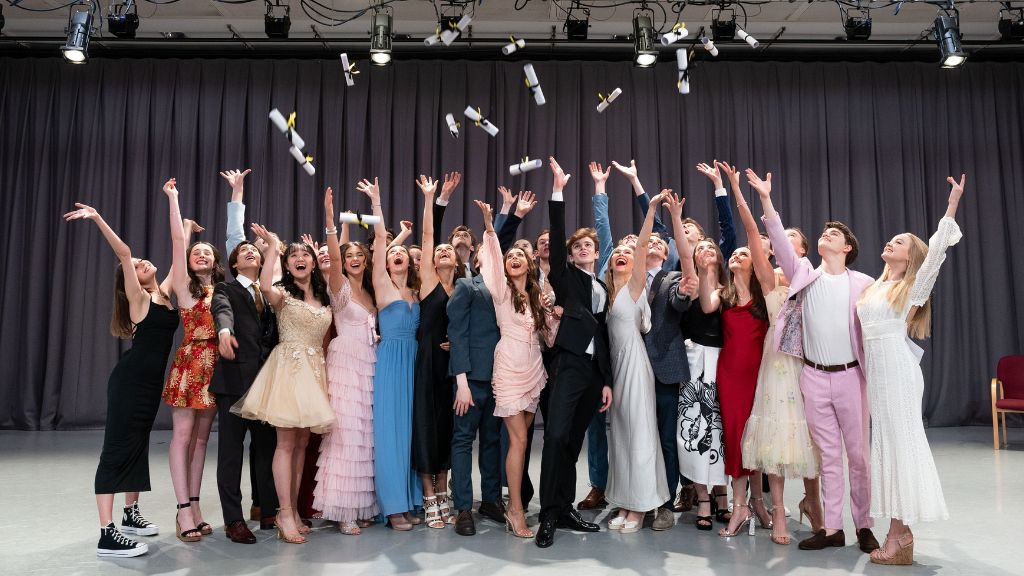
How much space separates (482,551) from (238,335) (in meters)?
1.71

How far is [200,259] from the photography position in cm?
412

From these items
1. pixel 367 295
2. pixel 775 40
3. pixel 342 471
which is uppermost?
pixel 775 40

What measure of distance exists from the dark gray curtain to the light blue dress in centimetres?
449

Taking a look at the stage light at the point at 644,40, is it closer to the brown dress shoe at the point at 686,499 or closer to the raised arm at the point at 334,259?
the raised arm at the point at 334,259

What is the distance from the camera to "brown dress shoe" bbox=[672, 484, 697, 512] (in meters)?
4.60

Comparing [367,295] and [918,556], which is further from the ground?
[367,295]

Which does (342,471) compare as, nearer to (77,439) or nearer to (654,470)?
(654,470)

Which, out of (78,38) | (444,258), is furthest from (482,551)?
(78,38)

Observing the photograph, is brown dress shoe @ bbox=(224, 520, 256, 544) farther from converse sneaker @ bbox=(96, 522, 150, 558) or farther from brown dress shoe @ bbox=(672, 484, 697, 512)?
brown dress shoe @ bbox=(672, 484, 697, 512)

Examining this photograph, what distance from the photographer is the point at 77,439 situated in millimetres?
7621

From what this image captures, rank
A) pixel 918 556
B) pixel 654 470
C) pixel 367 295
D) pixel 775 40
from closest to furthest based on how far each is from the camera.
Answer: pixel 918 556
pixel 654 470
pixel 367 295
pixel 775 40

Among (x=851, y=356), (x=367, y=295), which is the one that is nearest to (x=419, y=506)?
(x=367, y=295)

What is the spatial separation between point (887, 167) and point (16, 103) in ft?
33.8

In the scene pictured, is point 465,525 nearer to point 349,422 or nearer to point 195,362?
point 349,422
